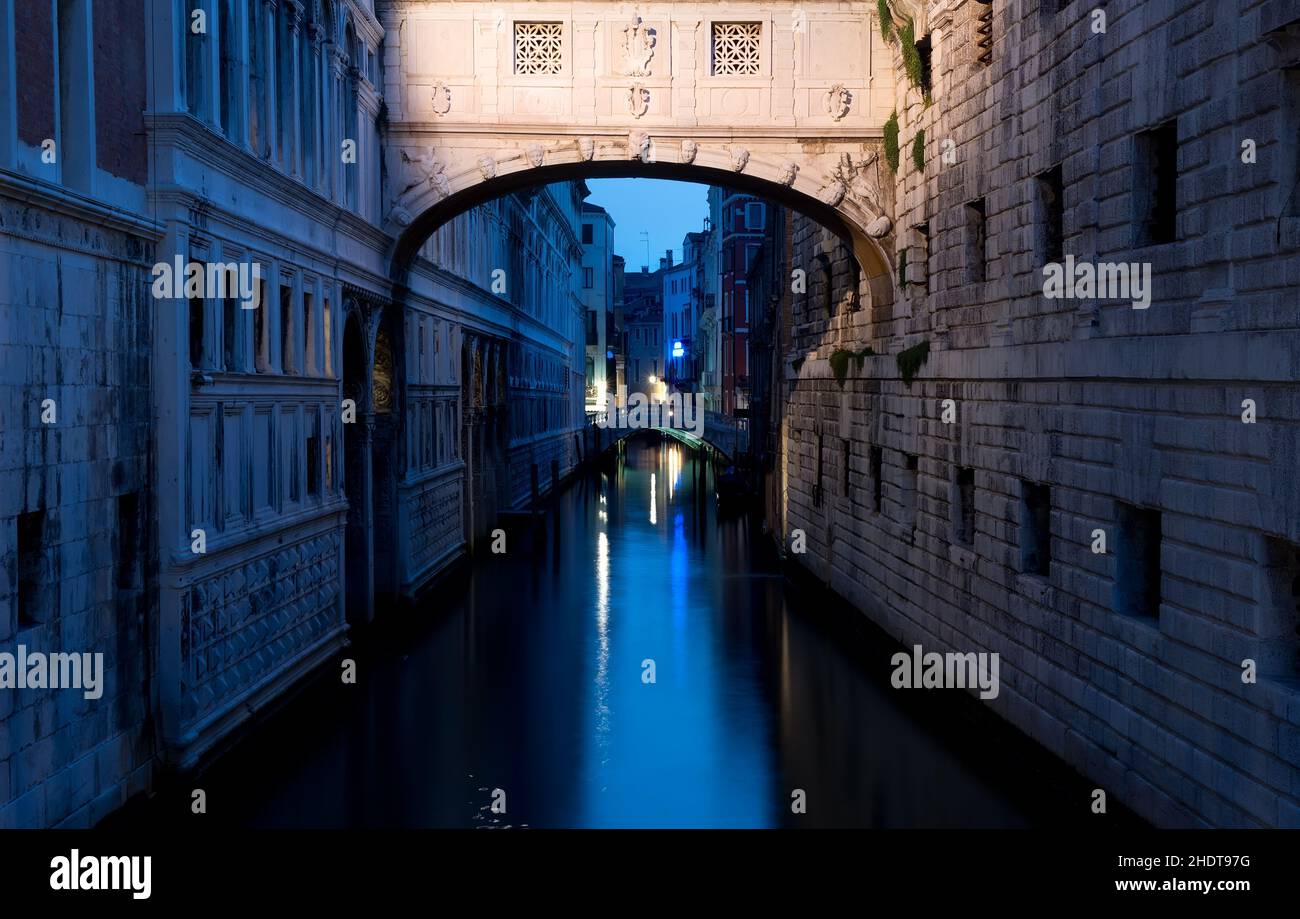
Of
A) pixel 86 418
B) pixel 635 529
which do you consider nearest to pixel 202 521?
pixel 86 418

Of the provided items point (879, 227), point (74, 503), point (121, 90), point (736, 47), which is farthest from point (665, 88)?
point (74, 503)

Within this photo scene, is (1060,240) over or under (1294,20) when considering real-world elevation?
under

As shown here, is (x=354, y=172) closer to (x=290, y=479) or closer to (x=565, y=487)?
(x=290, y=479)

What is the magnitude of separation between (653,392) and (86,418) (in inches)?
4396

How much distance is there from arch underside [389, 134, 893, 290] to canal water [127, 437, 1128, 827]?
17.3ft

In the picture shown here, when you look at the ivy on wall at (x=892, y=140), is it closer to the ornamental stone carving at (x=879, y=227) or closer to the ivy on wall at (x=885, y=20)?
the ornamental stone carving at (x=879, y=227)

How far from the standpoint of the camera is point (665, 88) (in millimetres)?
17125

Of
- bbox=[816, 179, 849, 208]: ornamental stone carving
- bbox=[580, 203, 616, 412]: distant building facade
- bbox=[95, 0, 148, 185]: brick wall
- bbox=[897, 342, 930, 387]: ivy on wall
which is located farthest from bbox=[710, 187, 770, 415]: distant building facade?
bbox=[95, 0, 148, 185]: brick wall

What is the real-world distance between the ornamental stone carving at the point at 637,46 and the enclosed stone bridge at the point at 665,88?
0.01 metres

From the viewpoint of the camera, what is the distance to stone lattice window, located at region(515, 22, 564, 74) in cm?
1706

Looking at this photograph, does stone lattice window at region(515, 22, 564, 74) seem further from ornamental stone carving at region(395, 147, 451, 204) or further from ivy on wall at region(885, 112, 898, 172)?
ivy on wall at region(885, 112, 898, 172)

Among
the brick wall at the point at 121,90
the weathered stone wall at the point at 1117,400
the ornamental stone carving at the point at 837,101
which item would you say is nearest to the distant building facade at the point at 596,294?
the ornamental stone carving at the point at 837,101

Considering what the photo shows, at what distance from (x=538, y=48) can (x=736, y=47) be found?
2.49 metres

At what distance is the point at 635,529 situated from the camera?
3114 cm
